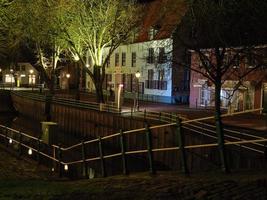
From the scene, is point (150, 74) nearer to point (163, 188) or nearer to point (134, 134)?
point (134, 134)

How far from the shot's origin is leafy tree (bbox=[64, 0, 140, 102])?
142 ft

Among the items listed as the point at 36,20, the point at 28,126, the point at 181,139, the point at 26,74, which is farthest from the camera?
the point at 26,74

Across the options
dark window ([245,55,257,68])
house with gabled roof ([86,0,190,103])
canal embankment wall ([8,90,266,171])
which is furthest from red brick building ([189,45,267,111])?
canal embankment wall ([8,90,266,171])

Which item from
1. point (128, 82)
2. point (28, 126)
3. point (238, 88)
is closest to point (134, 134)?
point (238, 88)

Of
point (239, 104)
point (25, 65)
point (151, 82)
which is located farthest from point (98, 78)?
point (25, 65)

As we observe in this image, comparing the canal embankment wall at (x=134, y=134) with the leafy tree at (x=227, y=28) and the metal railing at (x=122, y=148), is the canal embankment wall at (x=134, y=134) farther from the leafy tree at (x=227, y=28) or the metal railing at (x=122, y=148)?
the leafy tree at (x=227, y=28)

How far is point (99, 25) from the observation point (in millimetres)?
43688

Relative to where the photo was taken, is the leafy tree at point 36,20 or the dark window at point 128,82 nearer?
the leafy tree at point 36,20

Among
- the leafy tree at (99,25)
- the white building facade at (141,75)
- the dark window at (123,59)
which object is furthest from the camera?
the dark window at (123,59)

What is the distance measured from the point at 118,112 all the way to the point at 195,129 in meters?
12.5

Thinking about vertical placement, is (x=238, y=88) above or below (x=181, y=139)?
above

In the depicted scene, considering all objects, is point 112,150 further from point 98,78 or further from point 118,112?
point 98,78

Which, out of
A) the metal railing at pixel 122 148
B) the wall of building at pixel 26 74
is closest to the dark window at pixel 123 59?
the metal railing at pixel 122 148

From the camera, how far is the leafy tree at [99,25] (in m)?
43.2
